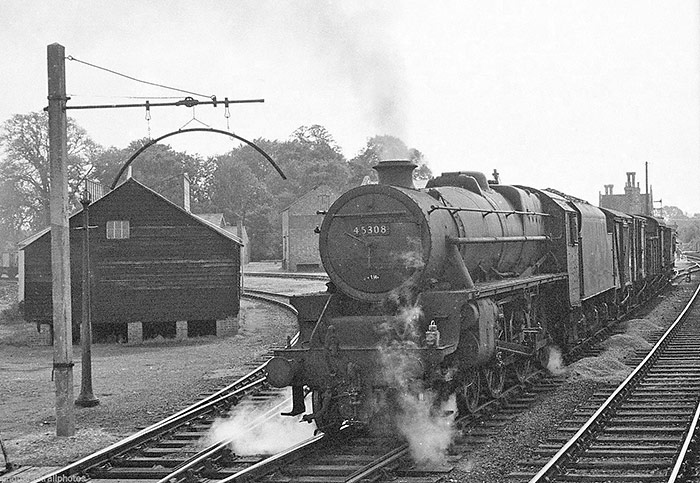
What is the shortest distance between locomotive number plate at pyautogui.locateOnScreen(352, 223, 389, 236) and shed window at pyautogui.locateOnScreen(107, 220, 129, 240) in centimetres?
1524

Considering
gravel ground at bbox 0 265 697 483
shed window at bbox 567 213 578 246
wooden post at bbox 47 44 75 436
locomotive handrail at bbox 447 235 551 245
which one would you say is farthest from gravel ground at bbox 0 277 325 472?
shed window at bbox 567 213 578 246

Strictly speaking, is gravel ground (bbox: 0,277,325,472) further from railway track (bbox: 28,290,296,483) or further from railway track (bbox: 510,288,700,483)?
railway track (bbox: 510,288,700,483)

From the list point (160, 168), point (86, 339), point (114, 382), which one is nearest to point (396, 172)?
point (86, 339)

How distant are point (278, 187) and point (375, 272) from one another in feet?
277

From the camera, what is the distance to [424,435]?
945 cm

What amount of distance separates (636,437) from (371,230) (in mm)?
4003

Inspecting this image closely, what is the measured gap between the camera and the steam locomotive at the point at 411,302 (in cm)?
938

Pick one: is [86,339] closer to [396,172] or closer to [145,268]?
[396,172]

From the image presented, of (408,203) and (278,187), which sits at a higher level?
(278,187)

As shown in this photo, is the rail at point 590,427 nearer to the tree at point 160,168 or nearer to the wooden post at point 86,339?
the wooden post at point 86,339

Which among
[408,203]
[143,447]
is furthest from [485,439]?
[143,447]

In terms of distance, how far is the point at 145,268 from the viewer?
2412 cm

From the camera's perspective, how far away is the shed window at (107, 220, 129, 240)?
947 inches

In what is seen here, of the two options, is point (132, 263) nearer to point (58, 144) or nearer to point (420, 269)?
point (58, 144)
